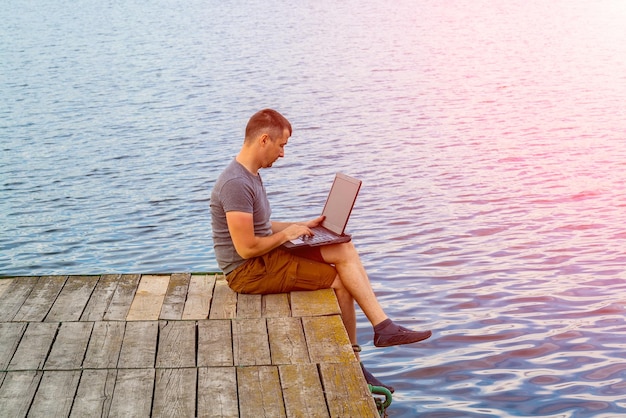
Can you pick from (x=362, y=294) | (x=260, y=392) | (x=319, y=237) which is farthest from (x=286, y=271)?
(x=260, y=392)

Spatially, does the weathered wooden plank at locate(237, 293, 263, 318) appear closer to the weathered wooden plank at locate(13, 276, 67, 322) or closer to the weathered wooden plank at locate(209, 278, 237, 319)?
the weathered wooden plank at locate(209, 278, 237, 319)

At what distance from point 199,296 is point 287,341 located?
1.21m

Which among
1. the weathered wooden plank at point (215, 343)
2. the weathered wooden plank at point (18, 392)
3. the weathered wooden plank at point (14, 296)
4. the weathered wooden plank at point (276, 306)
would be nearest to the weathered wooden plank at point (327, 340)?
the weathered wooden plank at point (276, 306)

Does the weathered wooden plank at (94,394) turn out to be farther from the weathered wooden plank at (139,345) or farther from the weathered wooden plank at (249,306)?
the weathered wooden plank at (249,306)

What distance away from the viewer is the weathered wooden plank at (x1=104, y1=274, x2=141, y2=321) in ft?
21.7

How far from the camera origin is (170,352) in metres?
5.85

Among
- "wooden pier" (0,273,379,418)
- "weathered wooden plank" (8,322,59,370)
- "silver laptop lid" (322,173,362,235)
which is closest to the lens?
"wooden pier" (0,273,379,418)

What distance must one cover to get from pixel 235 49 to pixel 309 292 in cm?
2686

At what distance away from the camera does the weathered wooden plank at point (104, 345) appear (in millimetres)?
5695

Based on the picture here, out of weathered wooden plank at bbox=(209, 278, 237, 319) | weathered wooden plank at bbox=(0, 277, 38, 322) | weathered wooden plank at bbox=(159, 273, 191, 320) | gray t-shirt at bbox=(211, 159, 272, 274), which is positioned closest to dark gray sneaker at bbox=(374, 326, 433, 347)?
weathered wooden plank at bbox=(209, 278, 237, 319)

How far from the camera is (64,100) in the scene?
23703 millimetres

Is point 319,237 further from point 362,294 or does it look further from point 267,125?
point 267,125

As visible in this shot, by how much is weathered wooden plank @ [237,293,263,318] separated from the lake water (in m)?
1.45

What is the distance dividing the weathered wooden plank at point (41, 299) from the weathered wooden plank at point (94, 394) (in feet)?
3.85
